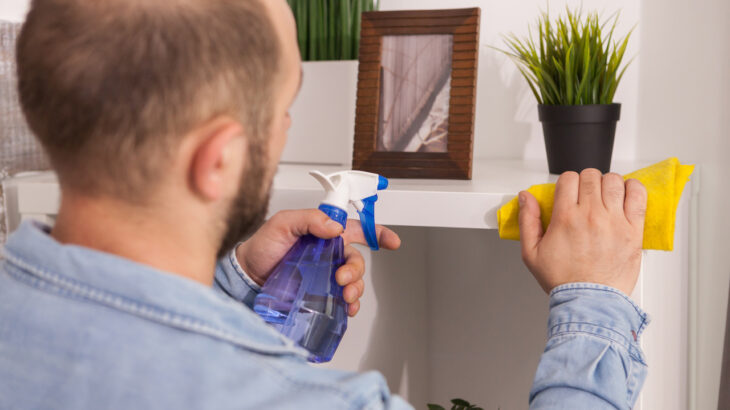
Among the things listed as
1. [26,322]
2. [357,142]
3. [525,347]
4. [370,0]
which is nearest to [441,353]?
→ [525,347]

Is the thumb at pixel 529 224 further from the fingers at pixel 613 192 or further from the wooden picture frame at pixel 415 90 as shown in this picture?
the wooden picture frame at pixel 415 90

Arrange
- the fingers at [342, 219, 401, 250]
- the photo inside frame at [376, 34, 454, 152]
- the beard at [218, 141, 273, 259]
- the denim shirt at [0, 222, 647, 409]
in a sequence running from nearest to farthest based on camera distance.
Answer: the denim shirt at [0, 222, 647, 409]
the beard at [218, 141, 273, 259]
the fingers at [342, 219, 401, 250]
the photo inside frame at [376, 34, 454, 152]

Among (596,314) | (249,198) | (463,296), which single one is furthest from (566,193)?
(463,296)

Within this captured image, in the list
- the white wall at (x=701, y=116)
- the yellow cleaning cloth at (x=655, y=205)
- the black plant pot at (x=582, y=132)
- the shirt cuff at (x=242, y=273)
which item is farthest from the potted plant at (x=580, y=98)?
the shirt cuff at (x=242, y=273)

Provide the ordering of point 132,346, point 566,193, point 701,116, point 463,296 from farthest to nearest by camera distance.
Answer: point 463,296, point 701,116, point 566,193, point 132,346

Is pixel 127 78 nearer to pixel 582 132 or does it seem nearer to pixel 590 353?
pixel 590 353

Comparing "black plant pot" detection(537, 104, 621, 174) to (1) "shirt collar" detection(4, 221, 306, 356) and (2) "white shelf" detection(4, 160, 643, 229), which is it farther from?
(1) "shirt collar" detection(4, 221, 306, 356)

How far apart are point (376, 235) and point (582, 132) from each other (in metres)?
0.30

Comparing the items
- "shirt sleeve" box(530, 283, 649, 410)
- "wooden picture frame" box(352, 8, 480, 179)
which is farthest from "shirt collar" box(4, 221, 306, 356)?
"wooden picture frame" box(352, 8, 480, 179)

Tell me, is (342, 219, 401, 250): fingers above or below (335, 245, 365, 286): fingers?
above

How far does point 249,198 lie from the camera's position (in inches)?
19.2

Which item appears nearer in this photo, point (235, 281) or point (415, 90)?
point (235, 281)

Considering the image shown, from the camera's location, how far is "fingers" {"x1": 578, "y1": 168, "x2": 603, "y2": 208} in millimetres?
A: 682

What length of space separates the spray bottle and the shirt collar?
0.94ft
